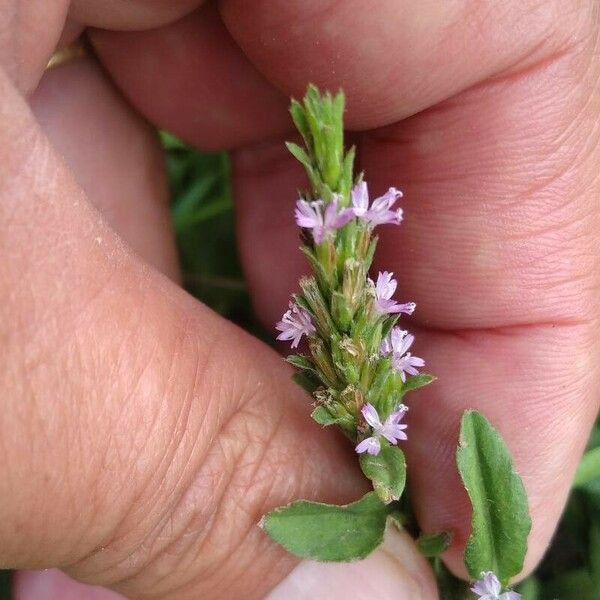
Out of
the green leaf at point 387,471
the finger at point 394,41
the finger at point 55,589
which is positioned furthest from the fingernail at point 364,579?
the finger at point 394,41

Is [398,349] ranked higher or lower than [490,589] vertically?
higher

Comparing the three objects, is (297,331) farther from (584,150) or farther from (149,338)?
(584,150)

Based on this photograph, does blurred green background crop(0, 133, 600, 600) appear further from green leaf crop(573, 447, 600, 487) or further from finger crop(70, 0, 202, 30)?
finger crop(70, 0, 202, 30)

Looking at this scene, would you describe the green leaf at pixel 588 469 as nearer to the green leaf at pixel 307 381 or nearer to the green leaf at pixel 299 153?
the green leaf at pixel 307 381

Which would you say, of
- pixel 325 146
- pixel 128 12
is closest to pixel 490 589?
pixel 325 146

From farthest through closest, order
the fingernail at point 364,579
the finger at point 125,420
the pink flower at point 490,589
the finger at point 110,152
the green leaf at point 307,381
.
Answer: the finger at point 110,152 < the fingernail at point 364,579 < the pink flower at point 490,589 < the green leaf at point 307,381 < the finger at point 125,420

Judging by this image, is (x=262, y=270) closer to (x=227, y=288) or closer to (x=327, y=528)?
(x=227, y=288)
